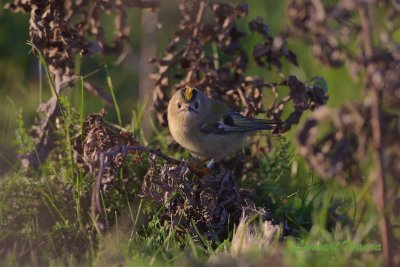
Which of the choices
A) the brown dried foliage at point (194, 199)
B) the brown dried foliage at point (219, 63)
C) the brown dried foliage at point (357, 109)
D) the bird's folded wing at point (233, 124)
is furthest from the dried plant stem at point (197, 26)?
the brown dried foliage at point (357, 109)

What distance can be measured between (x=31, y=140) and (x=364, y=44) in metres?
2.69

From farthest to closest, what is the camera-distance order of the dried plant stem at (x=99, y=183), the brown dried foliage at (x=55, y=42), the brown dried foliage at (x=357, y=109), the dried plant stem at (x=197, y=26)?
the dried plant stem at (x=197, y=26)
the brown dried foliage at (x=55, y=42)
the dried plant stem at (x=99, y=183)
the brown dried foliage at (x=357, y=109)

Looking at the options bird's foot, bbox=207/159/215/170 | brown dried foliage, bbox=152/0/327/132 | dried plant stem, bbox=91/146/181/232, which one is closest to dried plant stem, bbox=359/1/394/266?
dried plant stem, bbox=91/146/181/232

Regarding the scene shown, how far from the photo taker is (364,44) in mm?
3295

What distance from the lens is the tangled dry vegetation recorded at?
3.22 meters

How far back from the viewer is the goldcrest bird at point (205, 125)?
5543 mm

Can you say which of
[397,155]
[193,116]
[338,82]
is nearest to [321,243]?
[397,155]

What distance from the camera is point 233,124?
557 cm

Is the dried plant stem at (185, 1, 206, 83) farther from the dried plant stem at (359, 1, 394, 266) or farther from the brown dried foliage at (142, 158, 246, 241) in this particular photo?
the dried plant stem at (359, 1, 394, 266)

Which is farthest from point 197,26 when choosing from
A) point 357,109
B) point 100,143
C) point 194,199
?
point 357,109

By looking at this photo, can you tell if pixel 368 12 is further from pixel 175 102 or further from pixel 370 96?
pixel 175 102

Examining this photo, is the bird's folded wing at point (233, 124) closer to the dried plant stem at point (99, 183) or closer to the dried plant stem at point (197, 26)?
the dried plant stem at point (197, 26)

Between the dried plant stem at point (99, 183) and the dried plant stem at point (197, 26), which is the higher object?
the dried plant stem at point (197, 26)

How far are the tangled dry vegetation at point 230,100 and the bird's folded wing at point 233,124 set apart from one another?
0.06 metres
